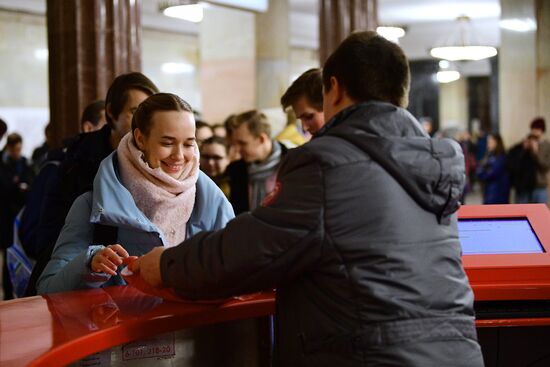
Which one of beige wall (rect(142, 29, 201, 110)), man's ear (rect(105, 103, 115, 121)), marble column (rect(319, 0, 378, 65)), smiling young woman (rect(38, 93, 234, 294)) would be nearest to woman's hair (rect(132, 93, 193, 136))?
smiling young woman (rect(38, 93, 234, 294))

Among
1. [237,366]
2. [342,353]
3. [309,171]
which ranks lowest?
[237,366]

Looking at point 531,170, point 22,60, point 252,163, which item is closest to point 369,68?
point 252,163

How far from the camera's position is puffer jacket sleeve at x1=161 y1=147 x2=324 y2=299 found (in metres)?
1.86

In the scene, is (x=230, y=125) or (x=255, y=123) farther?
(x=230, y=125)

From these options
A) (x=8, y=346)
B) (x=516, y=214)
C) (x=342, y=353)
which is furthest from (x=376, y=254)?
(x=516, y=214)

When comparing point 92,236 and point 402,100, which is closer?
point 402,100

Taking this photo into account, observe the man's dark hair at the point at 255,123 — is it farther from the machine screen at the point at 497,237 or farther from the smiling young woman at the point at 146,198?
the smiling young woman at the point at 146,198

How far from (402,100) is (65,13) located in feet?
13.0

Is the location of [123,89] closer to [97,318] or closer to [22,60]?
[97,318]

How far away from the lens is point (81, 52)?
5551 mm

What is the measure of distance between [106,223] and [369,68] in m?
1.02

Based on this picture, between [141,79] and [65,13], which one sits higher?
[65,13]

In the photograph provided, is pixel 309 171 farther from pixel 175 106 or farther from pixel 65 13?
pixel 65 13

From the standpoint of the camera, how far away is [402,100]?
6.79 ft
